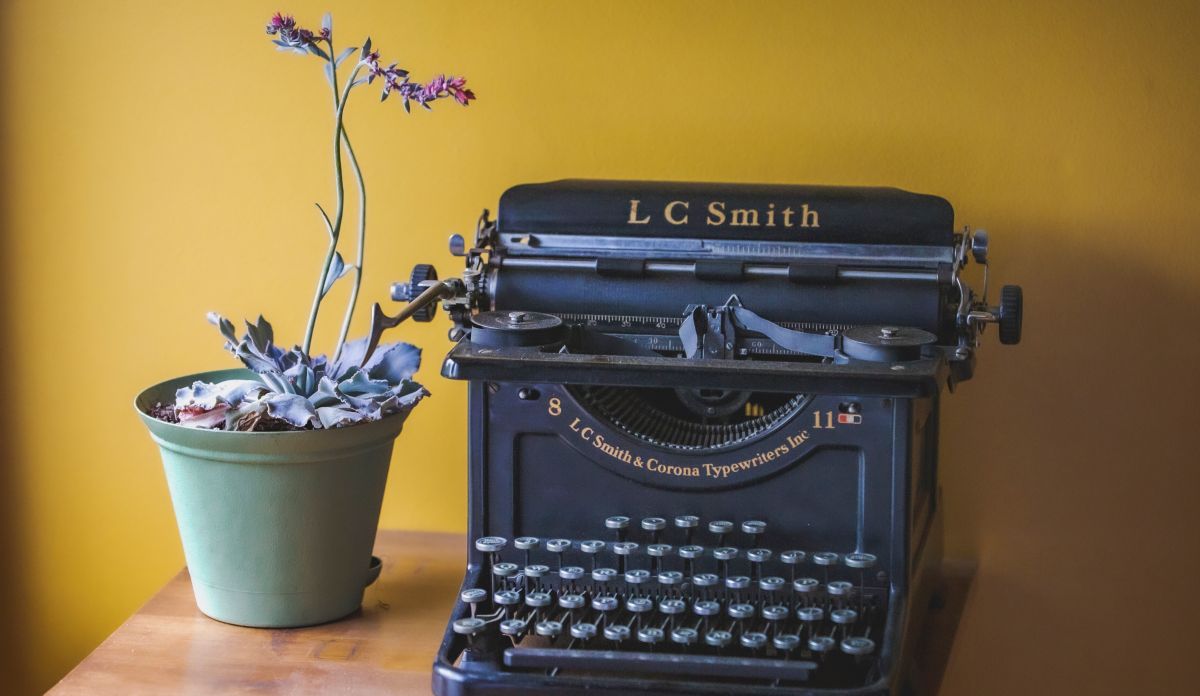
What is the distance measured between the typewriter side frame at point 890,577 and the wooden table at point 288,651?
5.1 inches

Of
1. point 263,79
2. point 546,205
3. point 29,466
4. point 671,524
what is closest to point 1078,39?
point 546,205

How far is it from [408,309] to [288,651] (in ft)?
1.59

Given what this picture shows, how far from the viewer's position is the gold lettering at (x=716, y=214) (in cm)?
206

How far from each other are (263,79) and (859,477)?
1289 millimetres

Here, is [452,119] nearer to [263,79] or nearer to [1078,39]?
[263,79]

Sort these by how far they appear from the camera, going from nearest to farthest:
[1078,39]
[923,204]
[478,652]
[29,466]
→ [478,652], [923,204], [1078,39], [29,466]

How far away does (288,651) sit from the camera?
6.26 ft

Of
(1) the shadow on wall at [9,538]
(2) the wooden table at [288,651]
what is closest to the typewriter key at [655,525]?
(2) the wooden table at [288,651]

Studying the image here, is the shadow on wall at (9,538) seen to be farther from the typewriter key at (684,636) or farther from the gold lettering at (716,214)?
the typewriter key at (684,636)

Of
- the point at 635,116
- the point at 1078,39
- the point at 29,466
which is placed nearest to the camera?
the point at 1078,39

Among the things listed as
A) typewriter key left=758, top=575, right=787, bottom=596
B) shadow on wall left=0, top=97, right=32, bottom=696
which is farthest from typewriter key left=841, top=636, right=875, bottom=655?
shadow on wall left=0, top=97, right=32, bottom=696

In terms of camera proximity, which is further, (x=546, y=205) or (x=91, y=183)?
(x=91, y=183)

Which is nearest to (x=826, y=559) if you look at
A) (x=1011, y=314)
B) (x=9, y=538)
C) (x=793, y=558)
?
(x=793, y=558)

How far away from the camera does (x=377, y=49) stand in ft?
7.94
